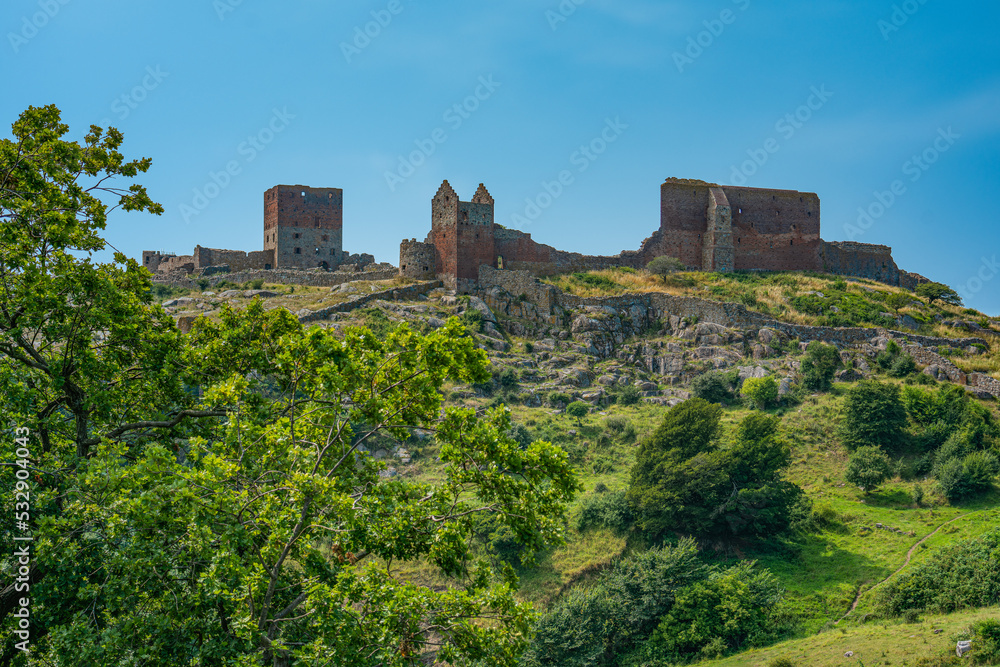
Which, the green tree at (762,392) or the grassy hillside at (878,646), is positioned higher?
the green tree at (762,392)

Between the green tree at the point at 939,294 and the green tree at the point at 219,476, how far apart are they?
48.7 m

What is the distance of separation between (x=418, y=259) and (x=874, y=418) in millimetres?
26481

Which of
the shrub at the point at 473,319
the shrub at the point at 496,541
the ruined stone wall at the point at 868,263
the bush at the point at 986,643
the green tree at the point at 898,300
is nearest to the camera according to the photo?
the bush at the point at 986,643

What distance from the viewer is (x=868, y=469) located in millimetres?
30000

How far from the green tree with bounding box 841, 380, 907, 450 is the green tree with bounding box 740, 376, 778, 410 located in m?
4.03

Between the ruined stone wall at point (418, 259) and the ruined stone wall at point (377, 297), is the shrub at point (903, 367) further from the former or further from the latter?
the ruined stone wall at point (418, 259)

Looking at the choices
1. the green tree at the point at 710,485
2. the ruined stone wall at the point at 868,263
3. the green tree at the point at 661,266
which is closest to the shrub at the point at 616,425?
the green tree at the point at 710,485

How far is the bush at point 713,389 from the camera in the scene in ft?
125

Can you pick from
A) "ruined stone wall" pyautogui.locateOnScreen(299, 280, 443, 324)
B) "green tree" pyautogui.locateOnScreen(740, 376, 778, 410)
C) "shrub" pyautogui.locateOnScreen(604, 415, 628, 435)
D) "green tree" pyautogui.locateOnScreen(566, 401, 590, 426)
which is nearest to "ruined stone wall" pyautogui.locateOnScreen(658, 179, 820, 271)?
"green tree" pyautogui.locateOnScreen(740, 376, 778, 410)

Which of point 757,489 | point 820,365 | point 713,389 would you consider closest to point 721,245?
point 820,365

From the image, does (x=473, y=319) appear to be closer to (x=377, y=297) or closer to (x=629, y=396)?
(x=377, y=297)

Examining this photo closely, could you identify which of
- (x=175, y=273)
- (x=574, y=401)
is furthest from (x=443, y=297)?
(x=175, y=273)

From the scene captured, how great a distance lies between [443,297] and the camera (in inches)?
1741

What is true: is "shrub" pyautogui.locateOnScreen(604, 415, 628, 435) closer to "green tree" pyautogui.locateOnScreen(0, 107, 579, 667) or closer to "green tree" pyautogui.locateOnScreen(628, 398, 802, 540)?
"green tree" pyautogui.locateOnScreen(628, 398, 802, 540)
